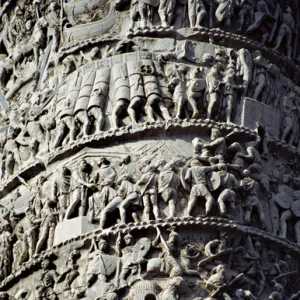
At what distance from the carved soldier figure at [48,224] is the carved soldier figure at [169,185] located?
1369 mm

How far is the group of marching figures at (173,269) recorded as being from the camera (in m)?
18.8

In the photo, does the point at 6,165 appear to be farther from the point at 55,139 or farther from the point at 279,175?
the point at 279,175

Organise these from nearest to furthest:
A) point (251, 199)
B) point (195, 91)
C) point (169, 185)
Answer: point (169, 185), point (251, 199), point (195, 91)

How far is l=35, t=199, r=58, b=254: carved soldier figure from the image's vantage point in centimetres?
1978

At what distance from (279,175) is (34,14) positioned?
443cm

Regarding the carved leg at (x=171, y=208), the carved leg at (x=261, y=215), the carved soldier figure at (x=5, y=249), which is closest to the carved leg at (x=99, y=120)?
the carved leg at (x=171, y=208)

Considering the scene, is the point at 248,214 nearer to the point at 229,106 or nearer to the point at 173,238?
the point at 173,238

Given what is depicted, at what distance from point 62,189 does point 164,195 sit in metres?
1.36

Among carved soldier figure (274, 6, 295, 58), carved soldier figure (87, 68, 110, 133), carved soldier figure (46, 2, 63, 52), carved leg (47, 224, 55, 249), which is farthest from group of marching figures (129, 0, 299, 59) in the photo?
carved leg (47, 224, 55, 249)

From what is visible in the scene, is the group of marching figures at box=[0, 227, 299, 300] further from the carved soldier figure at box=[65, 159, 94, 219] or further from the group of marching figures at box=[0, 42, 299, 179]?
the group of marching figures at box=[0, 42, 299, 179]

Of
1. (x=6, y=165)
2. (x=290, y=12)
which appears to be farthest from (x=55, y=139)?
(x=290, y=12)

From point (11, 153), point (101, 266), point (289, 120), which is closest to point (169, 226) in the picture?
point (101, 266)

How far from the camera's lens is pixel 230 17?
2142cm

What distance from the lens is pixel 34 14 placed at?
22656mm
